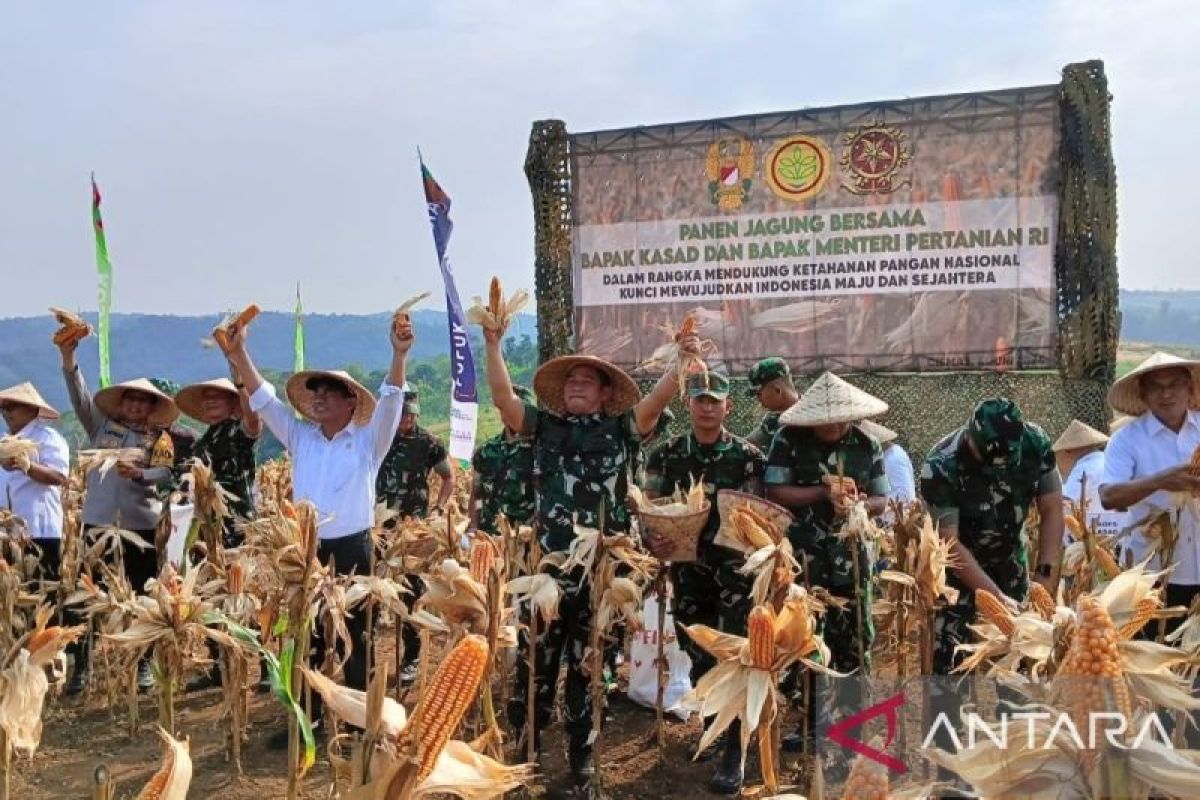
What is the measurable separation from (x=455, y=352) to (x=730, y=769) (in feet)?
19.7

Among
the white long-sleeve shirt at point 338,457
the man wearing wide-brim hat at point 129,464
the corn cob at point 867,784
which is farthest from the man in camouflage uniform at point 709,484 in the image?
the man wearing wide-brim hat at point 129,464

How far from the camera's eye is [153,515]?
6.14 meters

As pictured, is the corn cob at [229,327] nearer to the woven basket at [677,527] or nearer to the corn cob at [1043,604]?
the woven basket at [677,527]

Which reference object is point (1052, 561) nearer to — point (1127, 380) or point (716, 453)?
point (1127, 380)

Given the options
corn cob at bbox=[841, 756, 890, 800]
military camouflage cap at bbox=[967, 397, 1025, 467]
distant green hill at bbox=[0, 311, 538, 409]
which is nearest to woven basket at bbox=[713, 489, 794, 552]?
military camouflage cap at bbox=[967, 397, 1025, 467]

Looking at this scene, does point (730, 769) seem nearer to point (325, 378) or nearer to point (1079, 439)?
point (325, 378)

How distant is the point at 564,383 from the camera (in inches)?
179

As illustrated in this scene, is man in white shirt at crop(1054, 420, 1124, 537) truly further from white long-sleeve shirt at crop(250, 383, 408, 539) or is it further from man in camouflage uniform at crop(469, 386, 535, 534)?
white long-sleeve shirt at crop(250, 383, 408, 539)

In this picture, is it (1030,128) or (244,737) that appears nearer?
(244,737)

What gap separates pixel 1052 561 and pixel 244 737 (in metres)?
3.91

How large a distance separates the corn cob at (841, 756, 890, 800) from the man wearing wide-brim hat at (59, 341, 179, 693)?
5.12m

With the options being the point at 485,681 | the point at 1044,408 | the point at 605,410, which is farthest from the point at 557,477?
the point at 1044,408

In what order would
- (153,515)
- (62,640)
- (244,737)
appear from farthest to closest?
(153,515) < (244,737) < (62,640)

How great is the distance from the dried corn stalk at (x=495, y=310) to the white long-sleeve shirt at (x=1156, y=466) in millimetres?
2598
